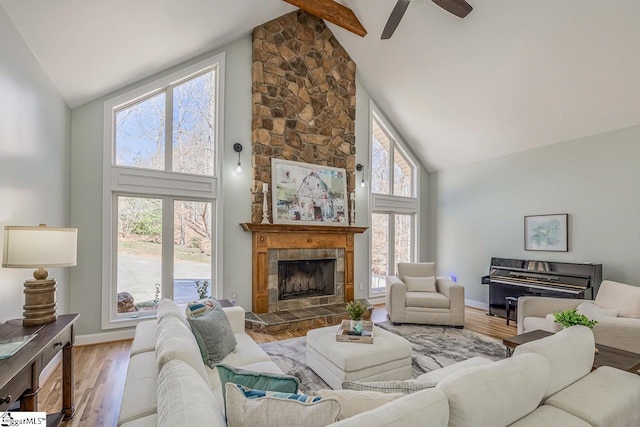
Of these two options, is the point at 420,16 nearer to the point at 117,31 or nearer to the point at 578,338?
the point at 117,31

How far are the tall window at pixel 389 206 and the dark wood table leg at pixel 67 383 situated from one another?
445cm

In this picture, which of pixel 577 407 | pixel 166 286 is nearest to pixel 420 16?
pixel 577 407

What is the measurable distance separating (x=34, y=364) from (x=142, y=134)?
126 inches

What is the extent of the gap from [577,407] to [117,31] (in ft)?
14.2

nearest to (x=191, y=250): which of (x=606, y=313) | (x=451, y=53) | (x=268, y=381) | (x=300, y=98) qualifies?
(x=300, y=98)

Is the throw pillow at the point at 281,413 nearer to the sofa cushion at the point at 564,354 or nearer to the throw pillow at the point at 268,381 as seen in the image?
the throw pillow at the point at 268,381

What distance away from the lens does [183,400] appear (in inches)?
39.4

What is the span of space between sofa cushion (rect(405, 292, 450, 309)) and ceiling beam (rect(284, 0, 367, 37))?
4.16 m

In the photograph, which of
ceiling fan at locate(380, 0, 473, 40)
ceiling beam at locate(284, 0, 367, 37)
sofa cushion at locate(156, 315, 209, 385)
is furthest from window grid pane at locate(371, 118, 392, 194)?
sofa cushion at locate(156, 315, 209, 385)

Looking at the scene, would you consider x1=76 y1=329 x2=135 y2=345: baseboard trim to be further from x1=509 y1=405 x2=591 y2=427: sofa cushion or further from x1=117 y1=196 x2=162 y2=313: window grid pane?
x1=509 y1=405 x2=591 y2=427: sofa cushion

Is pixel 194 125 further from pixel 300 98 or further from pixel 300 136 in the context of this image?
pixel 300 98

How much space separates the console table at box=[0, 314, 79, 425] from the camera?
4.68ft

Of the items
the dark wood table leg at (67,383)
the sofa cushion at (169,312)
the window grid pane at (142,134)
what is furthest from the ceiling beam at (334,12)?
the dark wood table leg at (67,383)

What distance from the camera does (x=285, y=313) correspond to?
4.66 meters
